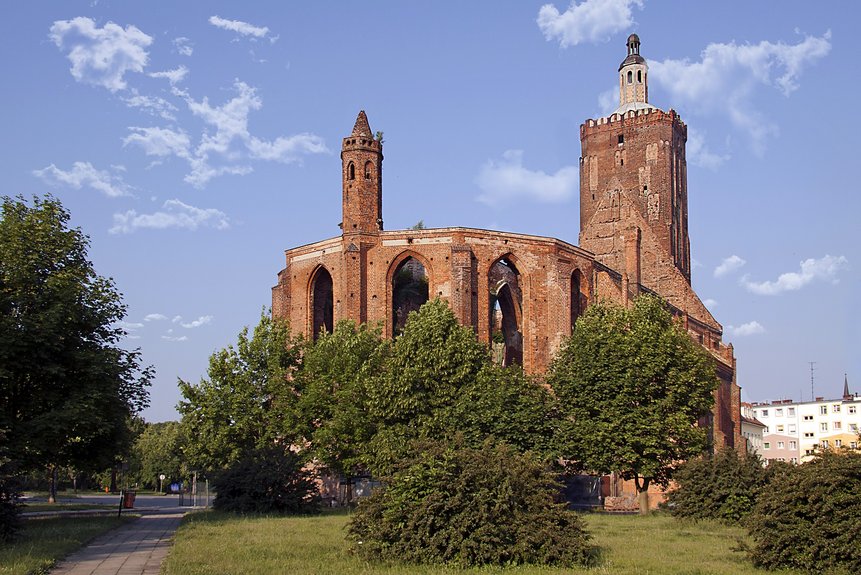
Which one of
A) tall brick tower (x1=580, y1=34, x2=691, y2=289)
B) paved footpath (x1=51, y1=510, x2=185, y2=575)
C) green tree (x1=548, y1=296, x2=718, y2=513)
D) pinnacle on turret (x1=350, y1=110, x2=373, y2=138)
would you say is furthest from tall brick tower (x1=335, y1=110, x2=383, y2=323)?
tall brick tower (x1=580, y1=34, x2=691, y2=289)

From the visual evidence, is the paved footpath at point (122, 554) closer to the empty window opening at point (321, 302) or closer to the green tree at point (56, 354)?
the green tree at point (56, 354)

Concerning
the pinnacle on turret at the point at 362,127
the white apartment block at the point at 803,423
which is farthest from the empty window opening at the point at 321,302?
the white apartment block at the point at 803,423

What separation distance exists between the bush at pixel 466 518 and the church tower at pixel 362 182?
106ft

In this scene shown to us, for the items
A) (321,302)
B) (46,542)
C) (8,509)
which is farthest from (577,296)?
(8,509)

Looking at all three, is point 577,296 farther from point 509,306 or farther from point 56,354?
point 56,354

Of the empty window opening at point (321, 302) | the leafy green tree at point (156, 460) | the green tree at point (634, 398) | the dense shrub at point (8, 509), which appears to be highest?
the empty window opening at point (321, 302)

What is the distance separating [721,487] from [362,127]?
29.9 metres

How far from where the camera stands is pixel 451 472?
17.2m

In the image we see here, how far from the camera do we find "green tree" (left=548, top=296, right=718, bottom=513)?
3528 cm

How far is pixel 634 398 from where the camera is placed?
36.2 meters

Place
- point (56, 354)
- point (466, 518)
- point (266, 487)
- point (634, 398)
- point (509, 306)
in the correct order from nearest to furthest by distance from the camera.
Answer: point (466, 518) → point (56, 354) → point (266, 487) → point (634, 398) → point (509, 306)

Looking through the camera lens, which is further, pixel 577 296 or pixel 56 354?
pixel 577 296

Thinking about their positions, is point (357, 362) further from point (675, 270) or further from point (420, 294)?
point (675, 270)

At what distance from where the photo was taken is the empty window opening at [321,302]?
51281 mm
